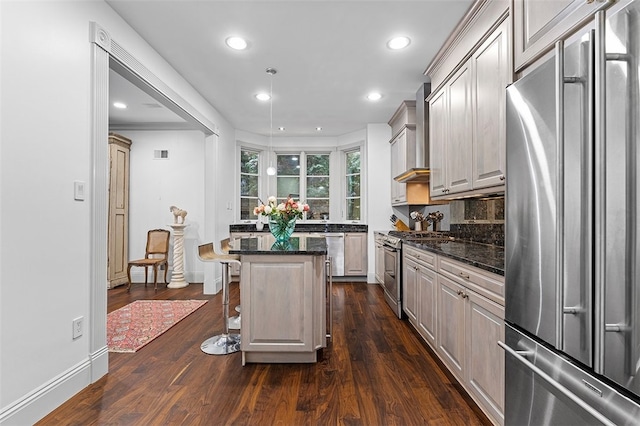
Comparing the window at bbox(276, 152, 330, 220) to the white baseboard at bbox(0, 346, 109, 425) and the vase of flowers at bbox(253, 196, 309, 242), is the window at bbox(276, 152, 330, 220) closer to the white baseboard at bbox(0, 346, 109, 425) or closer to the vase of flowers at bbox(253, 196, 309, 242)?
the vase of flowers at bbox(253, 196, 309, 242)

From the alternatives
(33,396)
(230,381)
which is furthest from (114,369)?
(230,381)

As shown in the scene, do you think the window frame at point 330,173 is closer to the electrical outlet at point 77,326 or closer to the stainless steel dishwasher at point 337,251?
the stainless steel dishwasher at point 337,251

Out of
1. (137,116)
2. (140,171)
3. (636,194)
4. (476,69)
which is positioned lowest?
(636,194)

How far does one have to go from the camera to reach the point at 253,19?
2.44m

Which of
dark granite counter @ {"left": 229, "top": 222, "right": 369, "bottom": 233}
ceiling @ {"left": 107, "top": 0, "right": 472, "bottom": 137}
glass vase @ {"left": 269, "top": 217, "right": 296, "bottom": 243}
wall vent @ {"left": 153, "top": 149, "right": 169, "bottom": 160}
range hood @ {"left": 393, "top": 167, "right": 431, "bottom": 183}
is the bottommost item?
dark granite counter @ {"left": 229, "top": 222, "right": 369, "bottom": 233}

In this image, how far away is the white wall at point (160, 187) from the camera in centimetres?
532

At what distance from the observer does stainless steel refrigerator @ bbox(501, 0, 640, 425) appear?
0.86 m

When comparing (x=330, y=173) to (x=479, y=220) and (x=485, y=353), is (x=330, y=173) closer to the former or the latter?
(x=479, y=220)

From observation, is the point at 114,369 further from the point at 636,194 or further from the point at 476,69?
the point at 476,69

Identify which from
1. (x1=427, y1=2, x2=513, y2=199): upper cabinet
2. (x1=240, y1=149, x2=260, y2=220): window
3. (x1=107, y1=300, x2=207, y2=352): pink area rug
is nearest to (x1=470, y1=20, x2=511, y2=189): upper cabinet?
(x1=427, y1=2, x2=513, y2=199): upper cabinet

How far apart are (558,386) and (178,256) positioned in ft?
16.5

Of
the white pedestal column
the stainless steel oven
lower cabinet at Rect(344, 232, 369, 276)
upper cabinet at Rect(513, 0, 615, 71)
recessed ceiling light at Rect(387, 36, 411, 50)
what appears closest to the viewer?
upper cabinet at Rect(513, 0, 615, 71)

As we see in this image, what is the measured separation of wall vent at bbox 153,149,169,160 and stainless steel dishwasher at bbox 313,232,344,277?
9.68ft

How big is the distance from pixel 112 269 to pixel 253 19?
4416 millimetres
